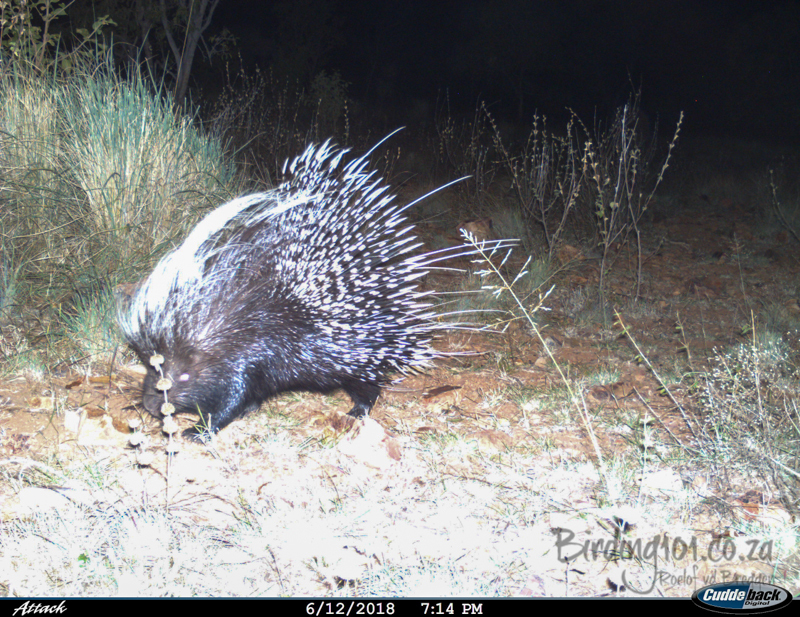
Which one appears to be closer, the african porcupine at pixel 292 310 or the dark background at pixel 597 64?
the african porcupine at pixel 292 310

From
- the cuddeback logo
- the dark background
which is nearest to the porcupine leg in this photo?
the cuddeback logo

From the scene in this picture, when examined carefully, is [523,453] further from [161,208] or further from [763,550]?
[161,208]

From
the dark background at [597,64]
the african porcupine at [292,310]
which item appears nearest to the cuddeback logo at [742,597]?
the african porcupine at [292,310]

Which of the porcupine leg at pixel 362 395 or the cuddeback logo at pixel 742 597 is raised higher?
the cuddeback logo at pixel 742 597

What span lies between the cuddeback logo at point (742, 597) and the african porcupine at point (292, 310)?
5.10ft

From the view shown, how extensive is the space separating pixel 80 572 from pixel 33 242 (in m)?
2.16

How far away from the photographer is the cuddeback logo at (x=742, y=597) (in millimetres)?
1348

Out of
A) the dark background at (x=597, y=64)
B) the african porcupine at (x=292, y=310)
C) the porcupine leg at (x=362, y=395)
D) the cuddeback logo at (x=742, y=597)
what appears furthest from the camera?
the dark background at (x=597, y=64)

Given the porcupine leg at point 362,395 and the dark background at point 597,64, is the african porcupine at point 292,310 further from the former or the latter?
the dark background at point 597,64

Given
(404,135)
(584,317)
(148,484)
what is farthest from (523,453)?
(404,135)

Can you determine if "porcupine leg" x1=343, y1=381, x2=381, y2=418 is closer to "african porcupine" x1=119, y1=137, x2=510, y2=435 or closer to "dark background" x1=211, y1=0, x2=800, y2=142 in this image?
"african porcupine" x1=119, y1=137, x2=510, y2=435

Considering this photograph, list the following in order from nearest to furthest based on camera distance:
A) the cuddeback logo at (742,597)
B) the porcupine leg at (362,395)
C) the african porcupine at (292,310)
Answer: the cuddeback logo at (742,597), the african porcupine at (292,310), the porcupine leg at (362,395)

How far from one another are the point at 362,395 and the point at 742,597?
167 centimetres

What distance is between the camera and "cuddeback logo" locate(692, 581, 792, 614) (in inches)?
53.1
